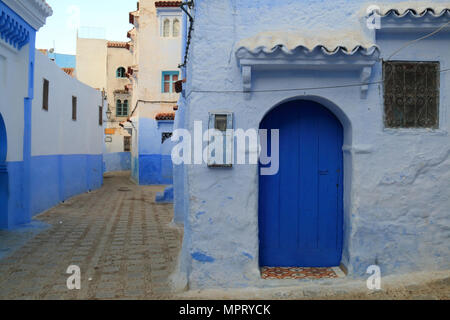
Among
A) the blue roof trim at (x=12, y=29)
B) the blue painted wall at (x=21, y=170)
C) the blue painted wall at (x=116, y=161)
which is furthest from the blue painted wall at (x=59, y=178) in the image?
the blue painted wall at (x=116, y=161)

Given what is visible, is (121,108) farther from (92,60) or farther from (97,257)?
(97,257)

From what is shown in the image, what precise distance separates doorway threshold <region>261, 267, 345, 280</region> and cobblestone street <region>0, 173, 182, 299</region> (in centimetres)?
130

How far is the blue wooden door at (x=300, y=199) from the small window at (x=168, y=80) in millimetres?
15194

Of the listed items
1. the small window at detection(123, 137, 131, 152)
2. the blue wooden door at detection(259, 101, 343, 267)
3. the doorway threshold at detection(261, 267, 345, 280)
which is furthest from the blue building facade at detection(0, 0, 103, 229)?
the small window at detection(123, 137, 131, 152)

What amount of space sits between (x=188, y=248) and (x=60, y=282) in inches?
74.2

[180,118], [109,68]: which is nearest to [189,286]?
[180,118]

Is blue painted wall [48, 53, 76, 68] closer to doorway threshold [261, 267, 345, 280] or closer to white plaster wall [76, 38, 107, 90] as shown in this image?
white plaster wall [76, 38, 107, 90]

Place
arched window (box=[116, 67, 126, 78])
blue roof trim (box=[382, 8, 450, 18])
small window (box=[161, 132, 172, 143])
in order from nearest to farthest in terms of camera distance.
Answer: blue roof trim (box=[382, 8, 450, 18])
small window (box=[161, 132, 172, 143])
arched window (box=[116, 67, 126, 78])

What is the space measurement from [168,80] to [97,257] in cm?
1442

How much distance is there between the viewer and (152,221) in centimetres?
973

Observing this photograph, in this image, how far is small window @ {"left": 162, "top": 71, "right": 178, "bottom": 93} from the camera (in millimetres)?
19625

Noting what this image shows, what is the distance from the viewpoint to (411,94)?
16.3 feet

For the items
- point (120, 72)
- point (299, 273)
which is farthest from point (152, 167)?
point (299, 273)

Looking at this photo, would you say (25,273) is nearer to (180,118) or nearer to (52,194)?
(180,118)
